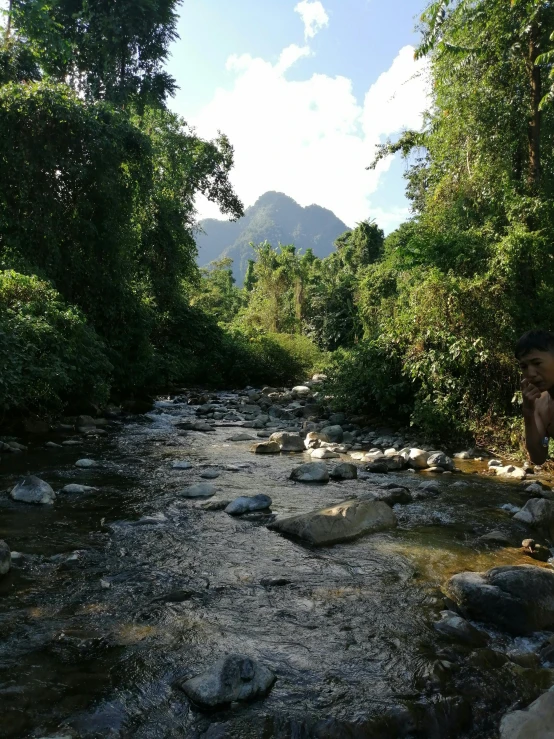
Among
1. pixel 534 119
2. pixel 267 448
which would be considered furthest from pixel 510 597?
pixel 534 119

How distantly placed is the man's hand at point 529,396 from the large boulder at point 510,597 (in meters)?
1.16

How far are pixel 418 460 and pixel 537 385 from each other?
5231 millimetres

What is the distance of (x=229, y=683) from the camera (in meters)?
2.73

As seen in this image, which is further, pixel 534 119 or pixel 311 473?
pixel 534 119

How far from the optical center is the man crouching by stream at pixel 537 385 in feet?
10.8

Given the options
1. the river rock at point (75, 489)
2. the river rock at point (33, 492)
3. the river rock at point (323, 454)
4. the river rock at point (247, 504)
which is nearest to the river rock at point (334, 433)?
the river rock at point (323, 454)

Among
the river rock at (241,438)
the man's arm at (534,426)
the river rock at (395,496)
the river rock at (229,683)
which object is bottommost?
the river rock at (241,438)

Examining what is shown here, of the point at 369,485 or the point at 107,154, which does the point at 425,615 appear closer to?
the point at 369,485

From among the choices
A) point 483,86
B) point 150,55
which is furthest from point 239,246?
point 483,86

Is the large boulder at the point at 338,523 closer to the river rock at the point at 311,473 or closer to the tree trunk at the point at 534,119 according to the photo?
the river rock at the point at 311,473

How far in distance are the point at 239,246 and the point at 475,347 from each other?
193 metres

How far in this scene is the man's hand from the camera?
3443 millimetres

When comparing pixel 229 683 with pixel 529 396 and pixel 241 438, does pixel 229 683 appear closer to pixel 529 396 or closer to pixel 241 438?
pixel 529 396

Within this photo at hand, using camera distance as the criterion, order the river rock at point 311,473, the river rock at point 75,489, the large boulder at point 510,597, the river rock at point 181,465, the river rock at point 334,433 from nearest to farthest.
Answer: the large boulder at point 510,597 → the river rock at point 75,489 → the river rock at point 311,473 → the river rock at point 181,465 → the river rock at point 334,433
